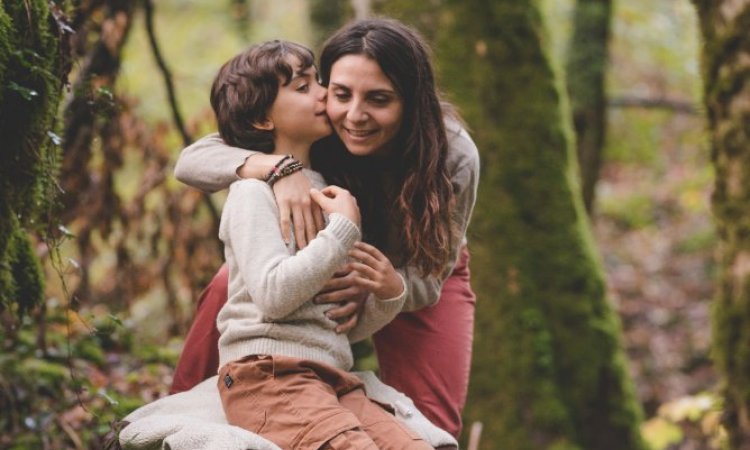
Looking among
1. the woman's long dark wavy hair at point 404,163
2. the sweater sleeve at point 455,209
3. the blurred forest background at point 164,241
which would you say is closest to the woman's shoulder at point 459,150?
the sweater sleeve at point 455,209

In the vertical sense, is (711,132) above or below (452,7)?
below

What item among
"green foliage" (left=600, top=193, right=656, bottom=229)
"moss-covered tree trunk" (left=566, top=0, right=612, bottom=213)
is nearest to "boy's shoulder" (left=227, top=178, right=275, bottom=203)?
"moss-covered tree trunk" (left=566, top=0, right=612, bottom=213)

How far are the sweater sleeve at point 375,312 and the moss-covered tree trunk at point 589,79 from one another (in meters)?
6.47

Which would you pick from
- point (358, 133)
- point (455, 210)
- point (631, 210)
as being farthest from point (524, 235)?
point (631, 210)

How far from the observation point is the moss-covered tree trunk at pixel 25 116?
2539mm

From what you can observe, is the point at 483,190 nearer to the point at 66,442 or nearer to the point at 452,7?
the point at 452,7

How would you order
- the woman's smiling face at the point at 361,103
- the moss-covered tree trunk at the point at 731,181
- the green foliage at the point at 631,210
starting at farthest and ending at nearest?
the green foliage at the point at 631,210
the moss-covered tree trunk at the point at 731,181
the woman's smiling face at the point at 361,103

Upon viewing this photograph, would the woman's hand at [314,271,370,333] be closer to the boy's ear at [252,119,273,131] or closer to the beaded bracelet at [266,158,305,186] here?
the beaded bracelet at [266,158,305,186]

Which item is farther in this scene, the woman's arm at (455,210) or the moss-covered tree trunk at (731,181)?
Answer: the moss-covered tree trunk at (731,181)

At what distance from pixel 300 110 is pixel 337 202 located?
1.20ft

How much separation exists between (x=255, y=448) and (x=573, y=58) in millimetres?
7356

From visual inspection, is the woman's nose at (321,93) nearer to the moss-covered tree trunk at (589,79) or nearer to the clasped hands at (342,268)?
the clasped hands at (342,268)

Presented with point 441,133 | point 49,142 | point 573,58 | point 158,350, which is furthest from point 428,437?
point 573,58

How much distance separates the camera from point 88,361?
4.73 meters
